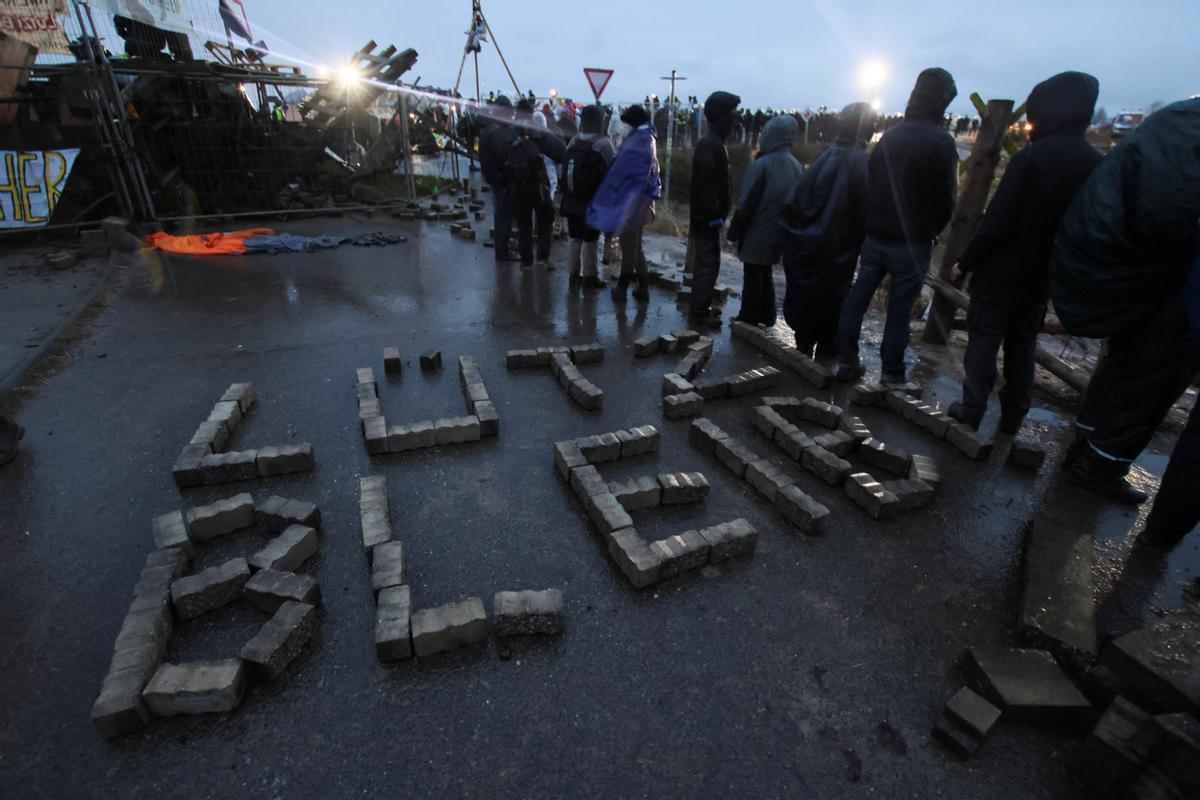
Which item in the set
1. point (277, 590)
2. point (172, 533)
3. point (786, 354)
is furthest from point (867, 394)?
point (172, 533)

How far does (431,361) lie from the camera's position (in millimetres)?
5465

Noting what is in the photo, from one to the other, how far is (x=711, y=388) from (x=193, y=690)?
405 cm

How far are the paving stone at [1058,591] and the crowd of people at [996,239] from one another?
68cm

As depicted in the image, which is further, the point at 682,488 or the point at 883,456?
the point at 883,456

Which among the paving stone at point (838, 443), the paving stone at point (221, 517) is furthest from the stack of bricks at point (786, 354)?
the paving stone at point (221, 517)

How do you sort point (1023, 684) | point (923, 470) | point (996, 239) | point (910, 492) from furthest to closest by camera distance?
1. point (996, 239)
2. point (923, 470)
3. point (910, 492)
4. point (1023, 684)

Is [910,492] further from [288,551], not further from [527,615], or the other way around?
[288,551]

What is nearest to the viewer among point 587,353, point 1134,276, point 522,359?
point 1134,276

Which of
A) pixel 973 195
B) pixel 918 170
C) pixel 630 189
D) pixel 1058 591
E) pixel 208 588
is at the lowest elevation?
pixel 208 588

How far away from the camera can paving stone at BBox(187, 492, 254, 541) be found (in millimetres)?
3273

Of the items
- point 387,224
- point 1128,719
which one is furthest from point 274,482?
point 387,224

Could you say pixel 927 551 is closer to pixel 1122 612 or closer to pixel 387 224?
pixel 1122 612

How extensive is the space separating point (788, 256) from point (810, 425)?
1.92 metres

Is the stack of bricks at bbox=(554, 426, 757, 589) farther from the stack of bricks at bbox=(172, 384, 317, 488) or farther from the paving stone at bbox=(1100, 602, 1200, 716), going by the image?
the stack of bricks at bbox=(172, 384, 317, 488)
